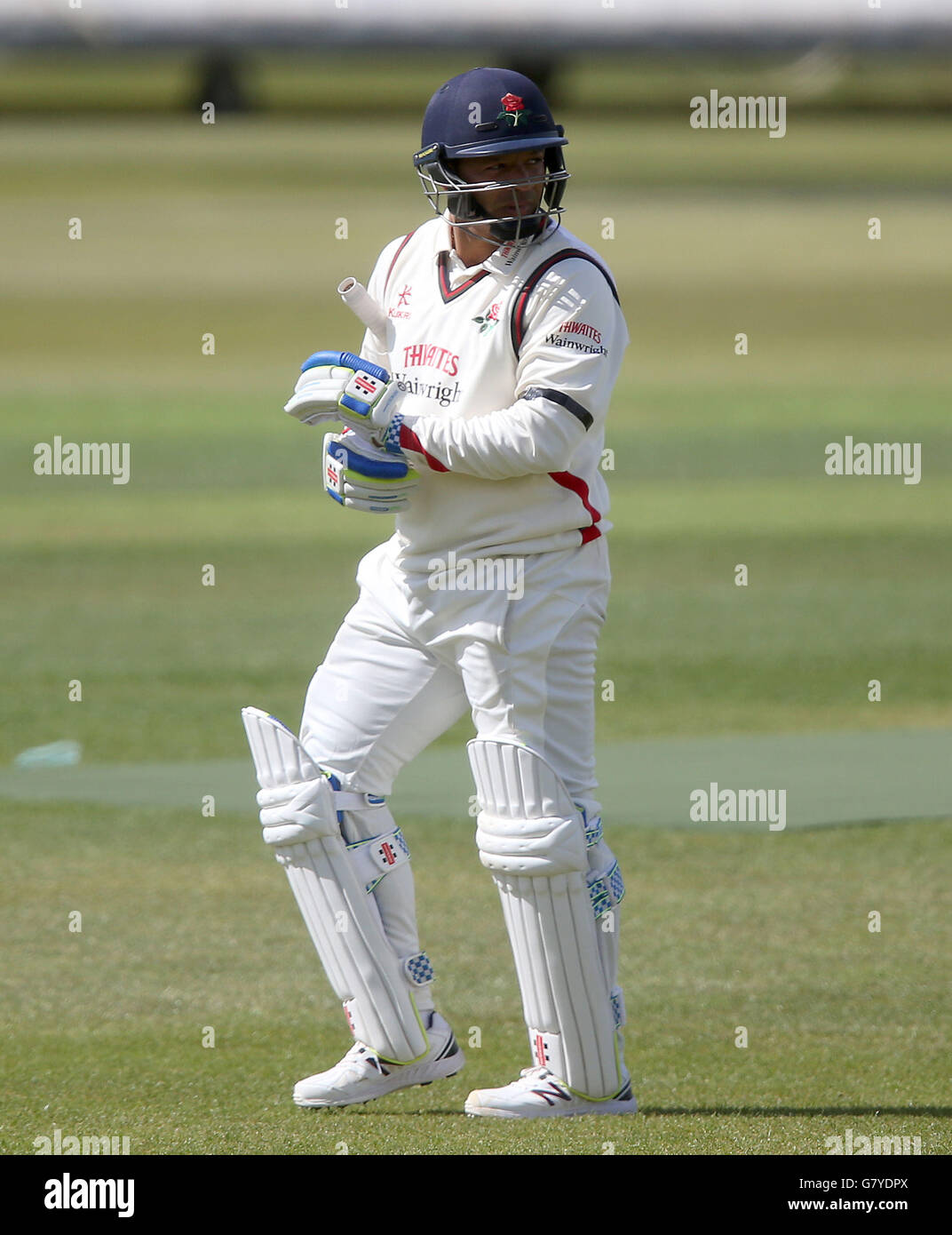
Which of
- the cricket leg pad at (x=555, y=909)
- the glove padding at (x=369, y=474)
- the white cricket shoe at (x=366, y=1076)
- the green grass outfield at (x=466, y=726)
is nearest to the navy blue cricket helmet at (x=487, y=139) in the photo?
the glove padding at (x=369, y=474)

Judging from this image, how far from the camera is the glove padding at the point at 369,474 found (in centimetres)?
385

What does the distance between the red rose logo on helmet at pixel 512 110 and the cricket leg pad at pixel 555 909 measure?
1.31 metres

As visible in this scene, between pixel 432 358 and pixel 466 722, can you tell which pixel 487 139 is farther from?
pixel 466 722

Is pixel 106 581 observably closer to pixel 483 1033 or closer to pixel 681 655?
pixel 681 655

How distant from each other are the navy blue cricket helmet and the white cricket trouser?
2.39ft

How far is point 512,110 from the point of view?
3.82 metres

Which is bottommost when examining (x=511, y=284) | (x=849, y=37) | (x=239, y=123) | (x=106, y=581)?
(x=106, y=581)

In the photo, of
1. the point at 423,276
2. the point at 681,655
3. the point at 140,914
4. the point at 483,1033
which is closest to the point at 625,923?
the point at 483,1033

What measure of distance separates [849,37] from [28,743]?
79.6 meters

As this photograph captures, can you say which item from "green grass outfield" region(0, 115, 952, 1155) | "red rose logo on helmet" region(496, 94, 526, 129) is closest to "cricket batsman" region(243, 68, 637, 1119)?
"red rose logo on helmet" region(496, 94, 526, 129)

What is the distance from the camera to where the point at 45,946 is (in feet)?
17.1

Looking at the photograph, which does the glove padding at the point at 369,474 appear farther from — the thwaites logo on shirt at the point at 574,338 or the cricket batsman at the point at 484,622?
the thwaites logo on shirt at the point at 574,338

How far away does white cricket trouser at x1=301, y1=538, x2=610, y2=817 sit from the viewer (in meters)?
3.84

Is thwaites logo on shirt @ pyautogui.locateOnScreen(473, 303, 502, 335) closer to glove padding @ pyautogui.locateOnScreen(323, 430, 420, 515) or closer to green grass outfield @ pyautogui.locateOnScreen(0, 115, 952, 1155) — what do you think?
glove padding @ pyautogui.locateOnScreen(323, 430, 420, 515)
